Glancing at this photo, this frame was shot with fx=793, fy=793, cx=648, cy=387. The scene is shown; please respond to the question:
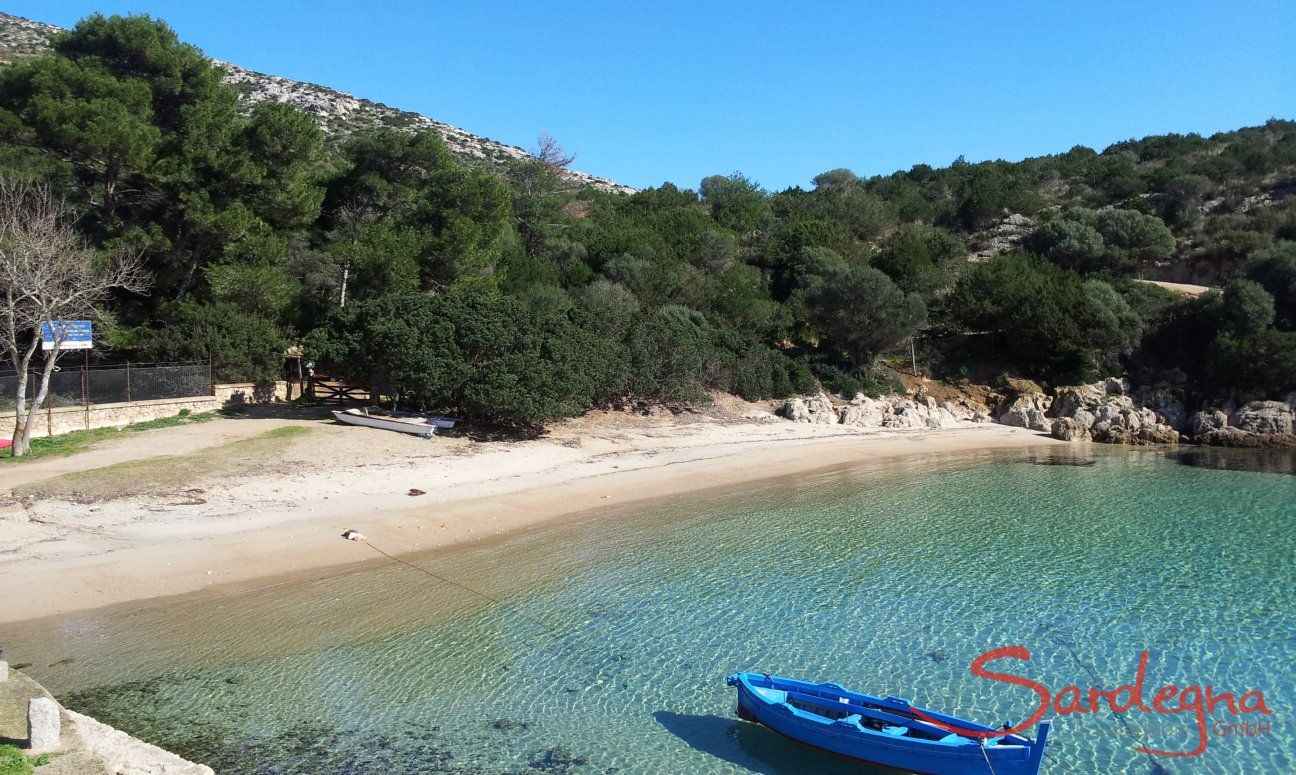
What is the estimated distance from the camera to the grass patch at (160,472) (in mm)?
15282

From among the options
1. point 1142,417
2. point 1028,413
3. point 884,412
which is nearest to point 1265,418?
point 1142,417

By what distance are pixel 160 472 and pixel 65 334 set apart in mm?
5431

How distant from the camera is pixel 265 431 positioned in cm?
2175

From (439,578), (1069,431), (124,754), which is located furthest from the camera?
(1069,431)

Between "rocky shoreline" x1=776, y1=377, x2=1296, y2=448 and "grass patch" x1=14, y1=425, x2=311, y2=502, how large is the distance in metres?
19.7

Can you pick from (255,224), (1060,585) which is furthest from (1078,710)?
(255,224)

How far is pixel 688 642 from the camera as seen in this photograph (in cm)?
1111

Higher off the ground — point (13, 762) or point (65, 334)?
point (65, 334)

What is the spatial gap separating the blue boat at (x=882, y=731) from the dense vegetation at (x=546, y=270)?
1570cm

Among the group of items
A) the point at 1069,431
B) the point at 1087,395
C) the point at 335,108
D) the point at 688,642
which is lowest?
the point at 688,642

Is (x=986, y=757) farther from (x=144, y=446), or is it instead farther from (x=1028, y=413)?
(x=1028, y=413)

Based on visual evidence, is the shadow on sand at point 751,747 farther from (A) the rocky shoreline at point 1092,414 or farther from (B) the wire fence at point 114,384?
(A) the rocky shoreline at point 1092,414

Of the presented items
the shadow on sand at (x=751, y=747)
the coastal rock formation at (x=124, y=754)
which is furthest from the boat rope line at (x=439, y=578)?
the coastal rock formation at (x=124, y=754)

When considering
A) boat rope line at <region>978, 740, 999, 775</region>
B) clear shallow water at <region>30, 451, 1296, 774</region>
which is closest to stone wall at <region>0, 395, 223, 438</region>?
clear shallow water at <region>30, 451, 1296, 774</region>
